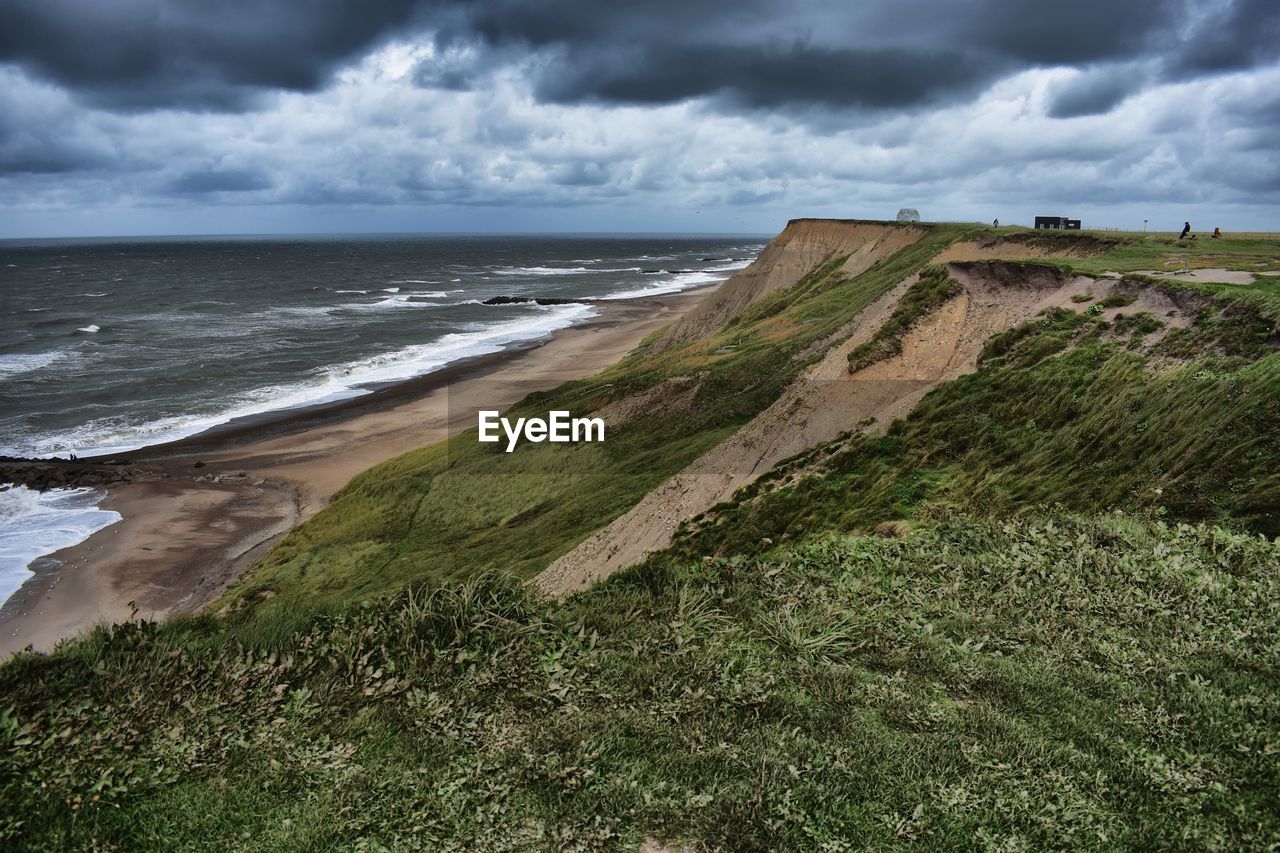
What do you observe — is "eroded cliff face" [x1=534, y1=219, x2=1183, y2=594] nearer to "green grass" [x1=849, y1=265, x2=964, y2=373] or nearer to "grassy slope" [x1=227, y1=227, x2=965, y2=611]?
"green grass" [x1=849, y1=265, x2=964, y2=373]

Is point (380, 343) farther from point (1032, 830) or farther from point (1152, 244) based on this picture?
point (1032, 830)

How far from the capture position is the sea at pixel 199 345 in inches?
1489

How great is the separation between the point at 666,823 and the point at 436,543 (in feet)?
54.8

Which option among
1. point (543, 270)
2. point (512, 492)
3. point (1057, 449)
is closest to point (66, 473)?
point (512, 492)

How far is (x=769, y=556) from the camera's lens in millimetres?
11445

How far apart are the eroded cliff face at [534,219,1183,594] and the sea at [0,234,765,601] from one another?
64.4 ft

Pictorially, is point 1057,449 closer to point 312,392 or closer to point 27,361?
point 312,392

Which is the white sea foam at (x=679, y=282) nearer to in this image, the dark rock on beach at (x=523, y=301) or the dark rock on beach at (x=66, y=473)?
the dark rock on beach at (x=523, y=301)

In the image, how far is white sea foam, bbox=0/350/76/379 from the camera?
2083 inches

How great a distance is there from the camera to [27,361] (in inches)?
2222

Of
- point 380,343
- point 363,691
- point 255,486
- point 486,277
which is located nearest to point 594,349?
point 380,343

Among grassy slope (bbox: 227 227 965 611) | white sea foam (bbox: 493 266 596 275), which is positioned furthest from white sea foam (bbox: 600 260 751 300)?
grassy slope (bbox: 227 227 965 611)

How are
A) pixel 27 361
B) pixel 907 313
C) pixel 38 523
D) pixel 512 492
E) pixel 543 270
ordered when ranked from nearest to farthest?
pixel 907 313, pixel 512 492, pixel 38 523, pixel 27 361, pixel 543 270

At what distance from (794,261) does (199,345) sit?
4816 cm
